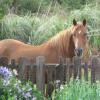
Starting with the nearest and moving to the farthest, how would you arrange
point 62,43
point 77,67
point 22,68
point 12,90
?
point 12,90 → point 22,68 → point 77,67 → point 62,43

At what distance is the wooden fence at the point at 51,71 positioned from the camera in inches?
338

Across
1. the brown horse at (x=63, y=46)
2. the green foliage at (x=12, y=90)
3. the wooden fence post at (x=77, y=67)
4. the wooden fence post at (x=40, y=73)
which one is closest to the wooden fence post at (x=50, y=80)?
the wooden fence post at (x=40, y=73)

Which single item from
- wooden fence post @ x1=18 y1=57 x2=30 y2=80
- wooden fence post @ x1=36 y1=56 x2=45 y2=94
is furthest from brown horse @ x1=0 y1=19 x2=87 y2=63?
wooden fence post @ x1=18 y1=57 x2=30 y2=80

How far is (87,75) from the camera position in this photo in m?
8.71

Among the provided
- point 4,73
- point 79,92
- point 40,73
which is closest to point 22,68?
point 40,73

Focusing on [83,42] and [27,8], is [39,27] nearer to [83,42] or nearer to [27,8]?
[83,42]

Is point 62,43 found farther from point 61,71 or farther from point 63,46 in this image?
point 61,71

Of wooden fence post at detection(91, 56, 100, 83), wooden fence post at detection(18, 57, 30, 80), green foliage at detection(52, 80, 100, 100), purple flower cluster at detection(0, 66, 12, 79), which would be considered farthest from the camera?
wooden fence post at detection(91, 56, 100, 83)

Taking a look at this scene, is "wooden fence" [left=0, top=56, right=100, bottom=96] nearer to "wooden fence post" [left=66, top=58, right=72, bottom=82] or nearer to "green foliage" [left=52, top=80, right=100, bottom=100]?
"wooden fence post" [left=66, top=58, right=72, bottom=82]

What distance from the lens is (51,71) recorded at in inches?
351

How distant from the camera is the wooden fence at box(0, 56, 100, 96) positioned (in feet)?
28.2

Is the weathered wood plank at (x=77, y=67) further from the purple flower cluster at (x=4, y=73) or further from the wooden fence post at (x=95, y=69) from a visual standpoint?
the purple flower cluster at (x=4, y=73)

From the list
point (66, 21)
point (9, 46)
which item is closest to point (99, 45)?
point (66, 21)

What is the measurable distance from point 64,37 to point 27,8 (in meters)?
13.5
